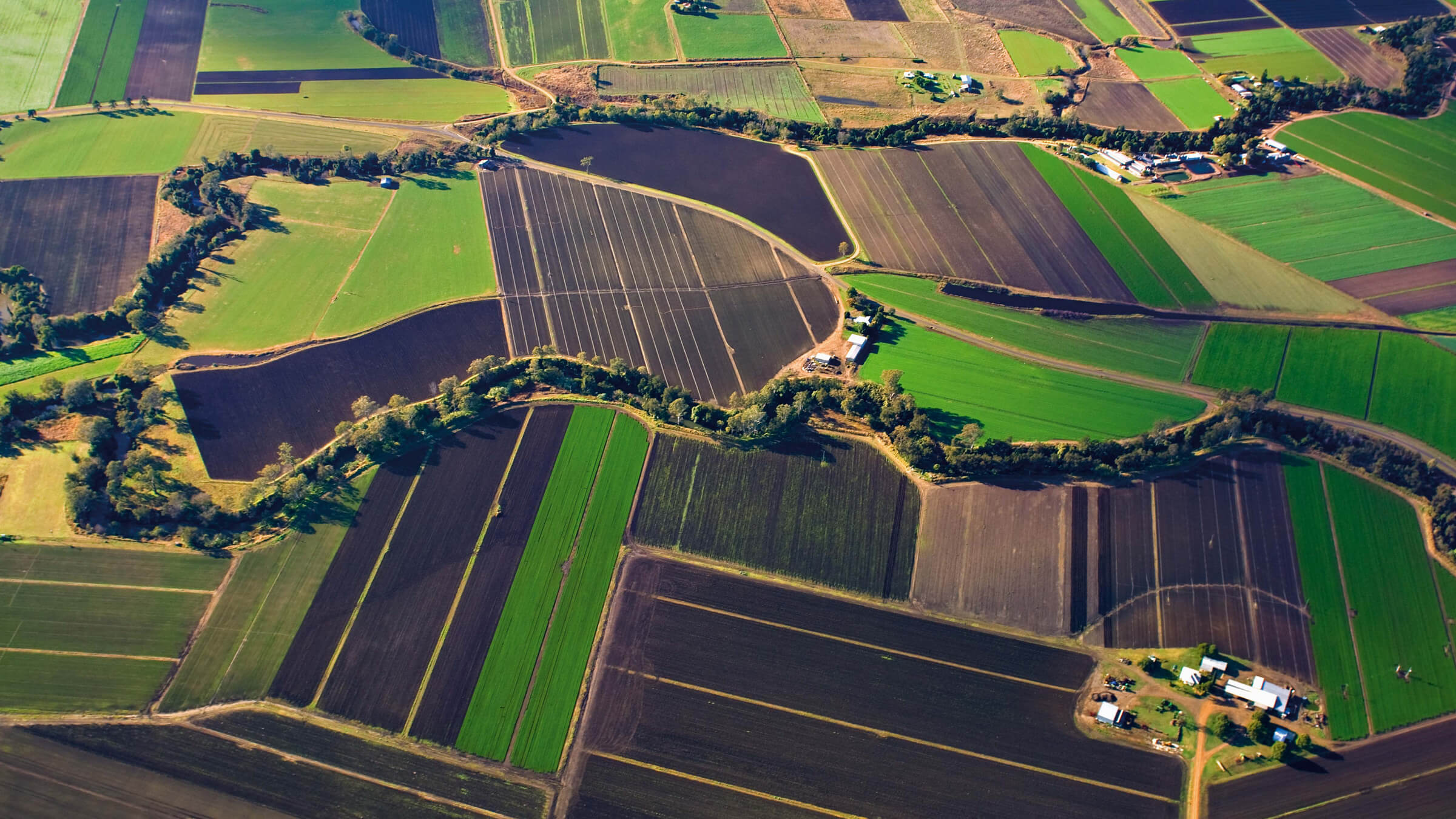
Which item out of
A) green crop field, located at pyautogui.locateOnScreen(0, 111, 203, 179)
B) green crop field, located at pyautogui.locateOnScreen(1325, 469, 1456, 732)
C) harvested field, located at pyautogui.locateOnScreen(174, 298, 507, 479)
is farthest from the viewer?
green crop field, located at pyautogui.locateOnScreen(0, 111, 203, 179)

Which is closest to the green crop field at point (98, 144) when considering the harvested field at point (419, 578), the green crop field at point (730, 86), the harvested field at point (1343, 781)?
the green crop field at point (730, 86)

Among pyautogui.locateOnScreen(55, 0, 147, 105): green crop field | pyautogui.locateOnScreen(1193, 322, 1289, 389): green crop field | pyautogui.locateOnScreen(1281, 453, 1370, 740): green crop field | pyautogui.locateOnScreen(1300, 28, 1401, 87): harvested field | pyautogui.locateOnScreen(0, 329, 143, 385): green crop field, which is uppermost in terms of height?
pyautogui.locateOnScreen(1300, 28, 1401, 87): harvested field

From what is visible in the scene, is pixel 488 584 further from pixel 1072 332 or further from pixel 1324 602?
pixel 1324 602

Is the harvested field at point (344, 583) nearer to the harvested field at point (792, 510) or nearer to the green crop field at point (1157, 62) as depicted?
the harvested field at point (792, 510)

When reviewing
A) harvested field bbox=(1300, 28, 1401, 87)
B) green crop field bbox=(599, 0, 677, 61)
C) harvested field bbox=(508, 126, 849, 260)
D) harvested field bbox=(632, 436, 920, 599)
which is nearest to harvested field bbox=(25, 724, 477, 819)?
harvested field bbox=(632, 436, 920, 599)

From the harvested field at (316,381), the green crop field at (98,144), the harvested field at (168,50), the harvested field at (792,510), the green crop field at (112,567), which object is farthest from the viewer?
the harvested field at (168,50)

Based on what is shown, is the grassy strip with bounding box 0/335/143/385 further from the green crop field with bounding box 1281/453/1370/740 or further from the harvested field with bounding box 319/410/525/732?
the green crop field with bounding box 1281/453/1370/740

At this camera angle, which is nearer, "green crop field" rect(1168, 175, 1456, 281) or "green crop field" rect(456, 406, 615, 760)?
"green crop field" rect(456, 406, 615, 760)
